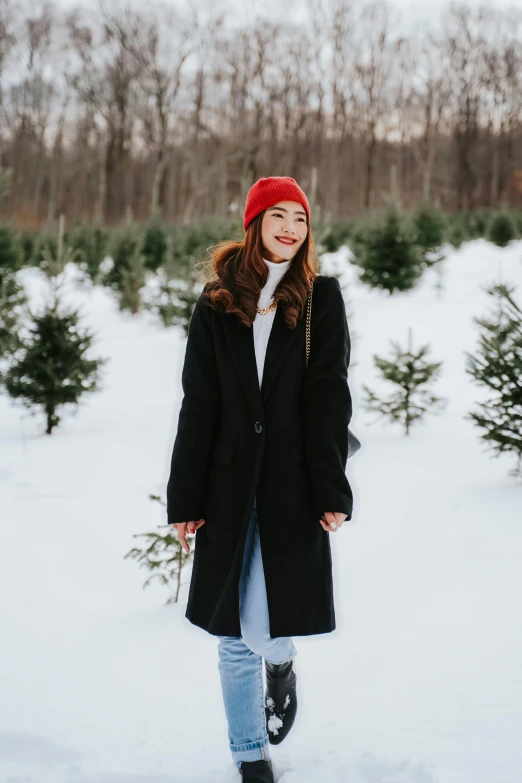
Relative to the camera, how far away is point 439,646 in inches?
122

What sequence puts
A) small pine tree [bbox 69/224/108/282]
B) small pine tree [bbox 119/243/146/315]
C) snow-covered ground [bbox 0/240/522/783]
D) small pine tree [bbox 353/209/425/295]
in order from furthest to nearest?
small pine tree [bbox 69/224/108/282], small pine tree [bbox 119/243/146/315], small pine tree [bbox 353/209/425/295], snow-covered ground [bbox 0/240/522/783]

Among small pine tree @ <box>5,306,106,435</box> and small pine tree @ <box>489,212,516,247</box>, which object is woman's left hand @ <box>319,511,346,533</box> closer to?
small pine tree @ <box>5,306,106,435</box>

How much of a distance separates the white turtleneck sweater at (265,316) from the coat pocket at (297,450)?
21cm

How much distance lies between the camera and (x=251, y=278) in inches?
91.7

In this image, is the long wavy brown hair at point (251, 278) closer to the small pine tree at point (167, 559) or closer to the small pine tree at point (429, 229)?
the small pine tree at point (167, 559)

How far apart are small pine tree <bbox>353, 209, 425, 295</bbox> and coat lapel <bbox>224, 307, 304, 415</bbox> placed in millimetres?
12291

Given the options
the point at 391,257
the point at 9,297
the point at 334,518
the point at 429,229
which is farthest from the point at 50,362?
the point at 429,229

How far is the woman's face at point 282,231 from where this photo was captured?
2.35 metres

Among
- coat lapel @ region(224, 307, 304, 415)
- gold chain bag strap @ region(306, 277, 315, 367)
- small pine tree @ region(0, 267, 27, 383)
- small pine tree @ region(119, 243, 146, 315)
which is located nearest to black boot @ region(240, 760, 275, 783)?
coat lapel @ region(224, 307, 304, 415)

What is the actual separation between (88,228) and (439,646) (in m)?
20.7

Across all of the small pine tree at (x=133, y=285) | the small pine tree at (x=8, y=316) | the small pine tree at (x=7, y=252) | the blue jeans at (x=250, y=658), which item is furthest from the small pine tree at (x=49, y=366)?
the small pine tree at (x=133, y=285)

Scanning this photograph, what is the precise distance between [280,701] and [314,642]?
924mm

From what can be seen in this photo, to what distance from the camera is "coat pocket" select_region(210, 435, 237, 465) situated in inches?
87.3

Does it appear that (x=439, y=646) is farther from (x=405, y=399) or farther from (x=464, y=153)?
(x=464, y=153)
